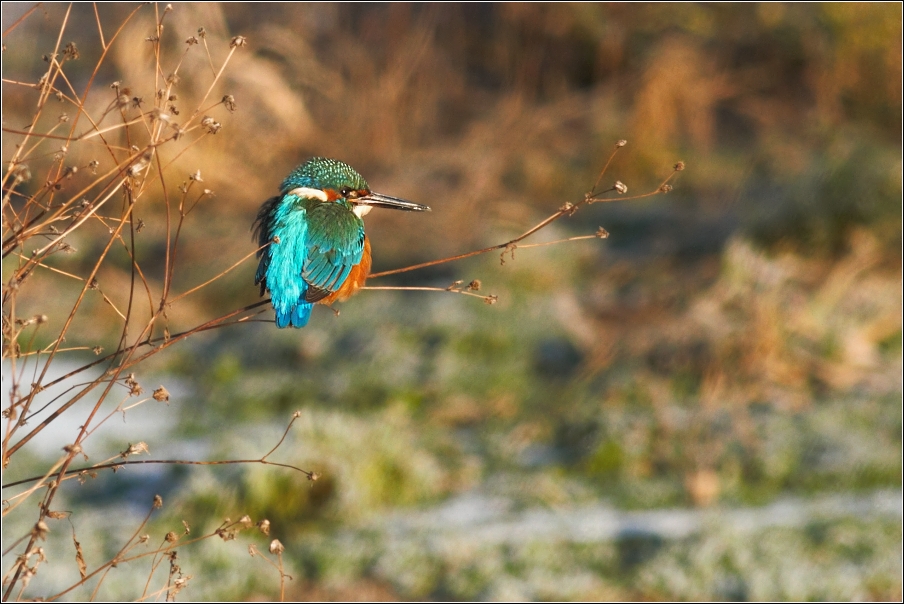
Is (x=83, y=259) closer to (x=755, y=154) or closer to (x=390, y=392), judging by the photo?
(x=390, y=392)

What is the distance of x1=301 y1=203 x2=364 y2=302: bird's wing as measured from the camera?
2205 millimetres

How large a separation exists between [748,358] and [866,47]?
352 centimetres

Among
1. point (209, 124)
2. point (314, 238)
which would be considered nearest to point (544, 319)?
point (314, 238)

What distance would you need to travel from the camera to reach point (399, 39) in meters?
8.45

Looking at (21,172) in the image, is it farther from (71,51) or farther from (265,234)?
(265,234)

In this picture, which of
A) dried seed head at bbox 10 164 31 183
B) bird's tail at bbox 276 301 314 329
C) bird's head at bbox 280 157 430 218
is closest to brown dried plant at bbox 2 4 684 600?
dried seed head at bbox 10 164 31 183

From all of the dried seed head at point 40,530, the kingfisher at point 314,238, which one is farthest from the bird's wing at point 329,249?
the dried seed head at point 40,530

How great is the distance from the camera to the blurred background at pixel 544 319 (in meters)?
3.94

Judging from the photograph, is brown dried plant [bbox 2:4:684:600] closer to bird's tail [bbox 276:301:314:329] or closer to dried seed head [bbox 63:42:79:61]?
dried seed head [bbox 63:42:79:61]

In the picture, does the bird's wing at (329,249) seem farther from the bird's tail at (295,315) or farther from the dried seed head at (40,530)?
the dried seed head at (40,530)

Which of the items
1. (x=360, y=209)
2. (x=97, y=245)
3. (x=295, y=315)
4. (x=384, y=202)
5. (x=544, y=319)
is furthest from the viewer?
(x=97, y=245)

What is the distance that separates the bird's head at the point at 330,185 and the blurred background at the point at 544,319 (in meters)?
0.64

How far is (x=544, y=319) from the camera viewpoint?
584 centimetres

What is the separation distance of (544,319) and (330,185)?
3585 mm
